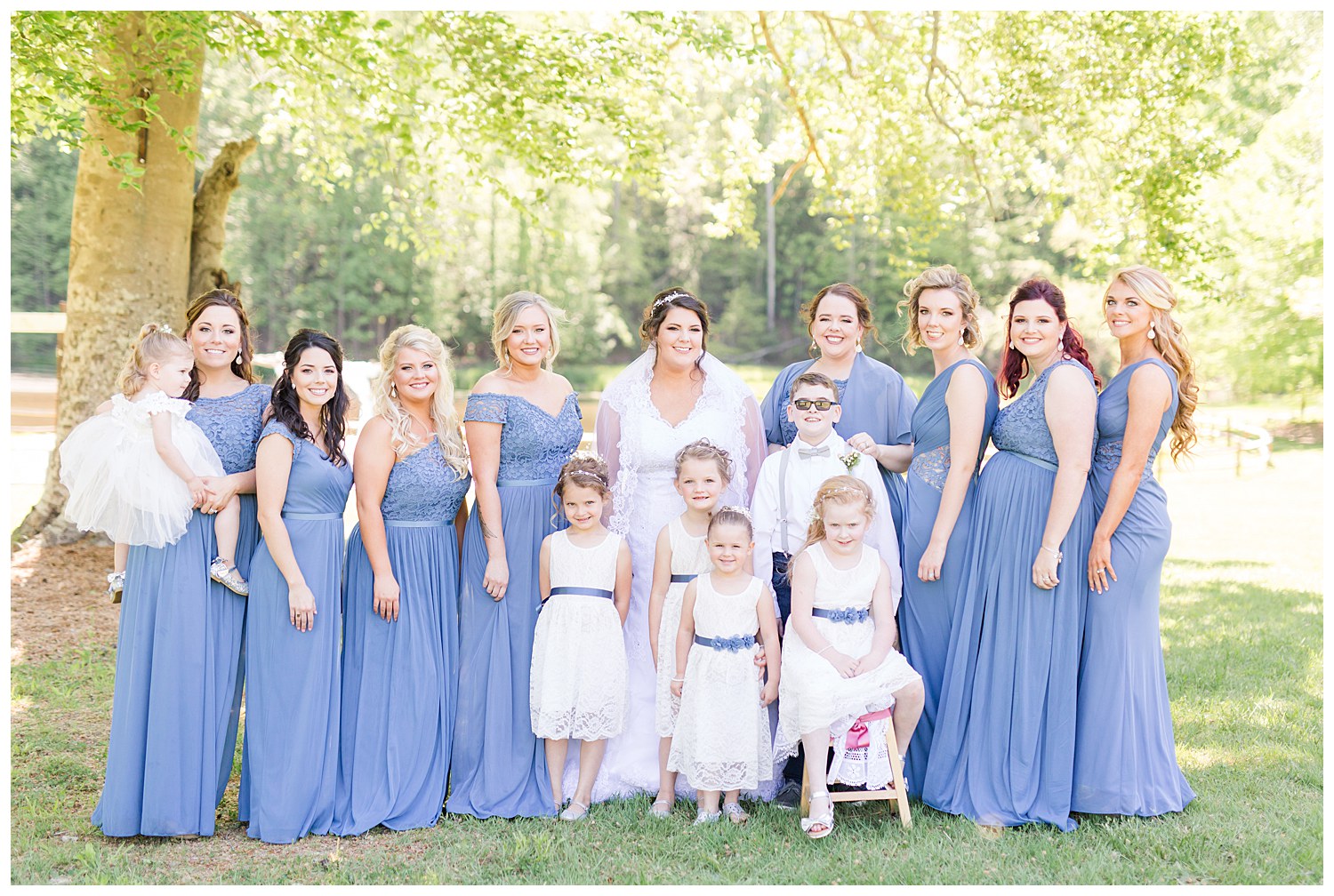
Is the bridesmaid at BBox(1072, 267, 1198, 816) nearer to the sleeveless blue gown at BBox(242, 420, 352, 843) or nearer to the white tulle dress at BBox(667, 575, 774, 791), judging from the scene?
the white tulle dress at BBox(667, 575, 774, 791)

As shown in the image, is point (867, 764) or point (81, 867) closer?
point (81, 867)

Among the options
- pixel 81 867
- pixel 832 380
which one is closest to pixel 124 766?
pixel 81 867

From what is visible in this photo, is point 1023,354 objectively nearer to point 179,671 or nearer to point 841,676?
point 841,676

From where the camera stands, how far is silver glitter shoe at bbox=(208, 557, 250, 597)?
4.16m

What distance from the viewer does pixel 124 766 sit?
4117 millimetres

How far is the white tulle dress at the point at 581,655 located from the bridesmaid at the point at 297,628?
912mm

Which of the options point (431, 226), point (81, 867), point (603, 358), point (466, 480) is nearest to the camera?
point (81, 867)

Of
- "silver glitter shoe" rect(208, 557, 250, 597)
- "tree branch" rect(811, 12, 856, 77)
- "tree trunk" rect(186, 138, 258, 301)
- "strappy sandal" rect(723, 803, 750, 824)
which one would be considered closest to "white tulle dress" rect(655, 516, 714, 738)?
"strappy sandal" rect(723, 803, 750, 824)

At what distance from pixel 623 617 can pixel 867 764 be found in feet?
3.96

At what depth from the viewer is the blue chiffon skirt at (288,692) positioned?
4.22 metres

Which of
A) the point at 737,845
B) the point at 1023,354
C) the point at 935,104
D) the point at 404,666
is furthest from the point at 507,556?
the point at 935,104

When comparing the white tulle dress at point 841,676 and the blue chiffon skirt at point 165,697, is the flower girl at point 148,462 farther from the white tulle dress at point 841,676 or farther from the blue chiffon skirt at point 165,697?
the white tulle dress at point 841,676

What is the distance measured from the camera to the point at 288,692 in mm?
4246

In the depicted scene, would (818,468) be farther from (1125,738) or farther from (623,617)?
(1125,738)
